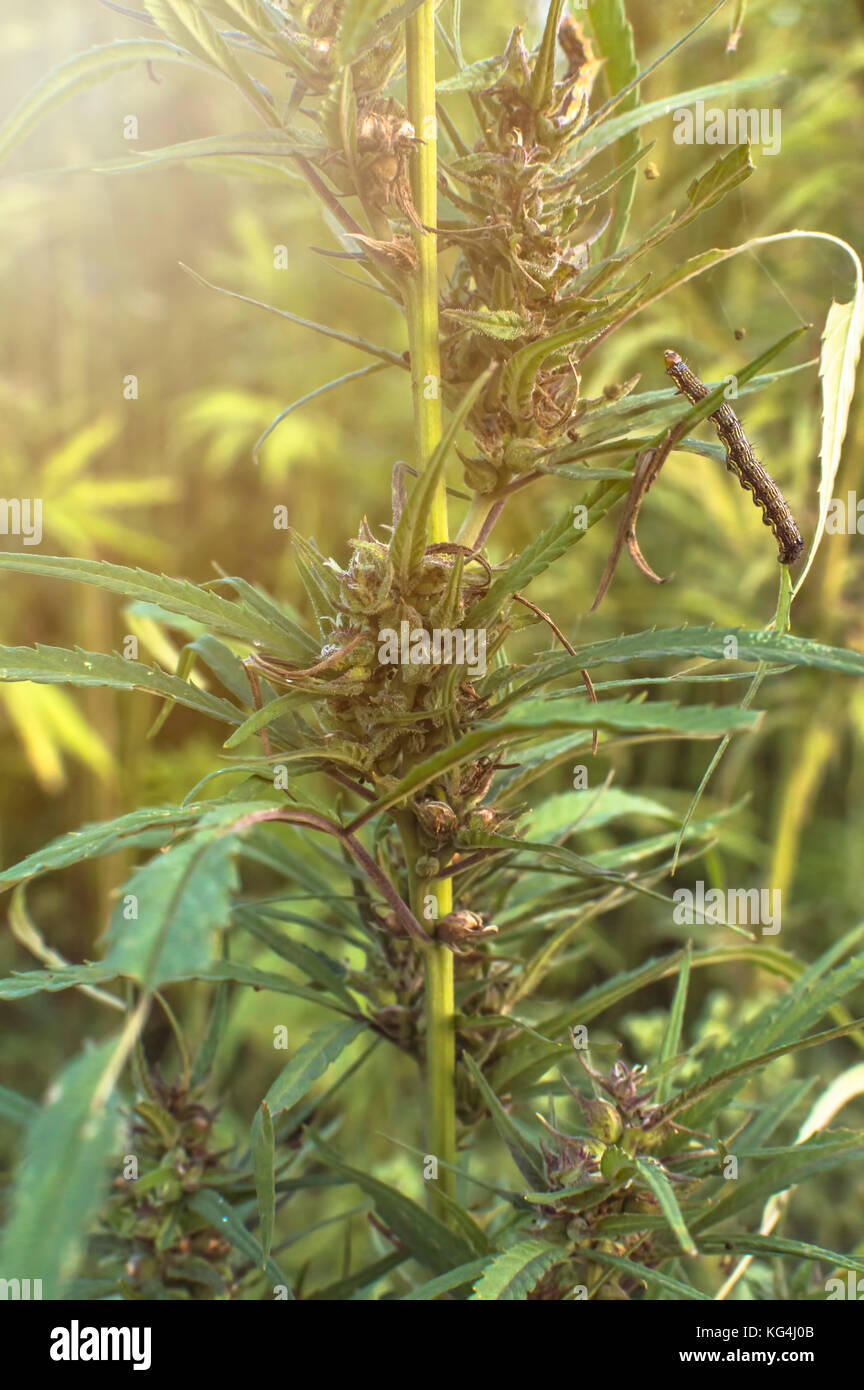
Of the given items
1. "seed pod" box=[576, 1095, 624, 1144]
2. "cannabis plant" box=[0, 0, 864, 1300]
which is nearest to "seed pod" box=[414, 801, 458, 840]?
"cannabis plant" box=[0, 0, 864, 1300]

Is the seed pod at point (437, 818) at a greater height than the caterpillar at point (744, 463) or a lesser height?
lesser

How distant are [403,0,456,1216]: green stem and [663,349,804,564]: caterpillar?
0.07 meters

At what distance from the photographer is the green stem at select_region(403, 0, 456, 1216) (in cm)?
28

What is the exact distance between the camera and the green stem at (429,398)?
28cm

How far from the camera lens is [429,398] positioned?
0.29 m

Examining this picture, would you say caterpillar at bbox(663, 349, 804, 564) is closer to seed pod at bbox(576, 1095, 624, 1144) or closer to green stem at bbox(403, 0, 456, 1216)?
green stem at bbox(403, 0, 456, 1216)

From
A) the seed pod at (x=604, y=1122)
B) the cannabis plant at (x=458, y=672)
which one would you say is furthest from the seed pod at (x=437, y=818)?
the seed pod at (x=604, y=1122)

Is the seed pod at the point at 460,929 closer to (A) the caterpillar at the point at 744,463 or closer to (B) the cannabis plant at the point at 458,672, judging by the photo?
(B) the cannabis plant at the point at 458,672

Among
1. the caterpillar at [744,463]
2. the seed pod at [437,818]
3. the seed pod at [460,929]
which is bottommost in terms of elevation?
the seed pod at [460,929]

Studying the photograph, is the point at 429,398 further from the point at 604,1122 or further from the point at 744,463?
the point at 604,1122

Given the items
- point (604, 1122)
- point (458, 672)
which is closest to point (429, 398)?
point (458, 672)

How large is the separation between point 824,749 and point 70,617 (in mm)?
1186

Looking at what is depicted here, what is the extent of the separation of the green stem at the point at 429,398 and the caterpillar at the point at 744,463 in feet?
0.24
